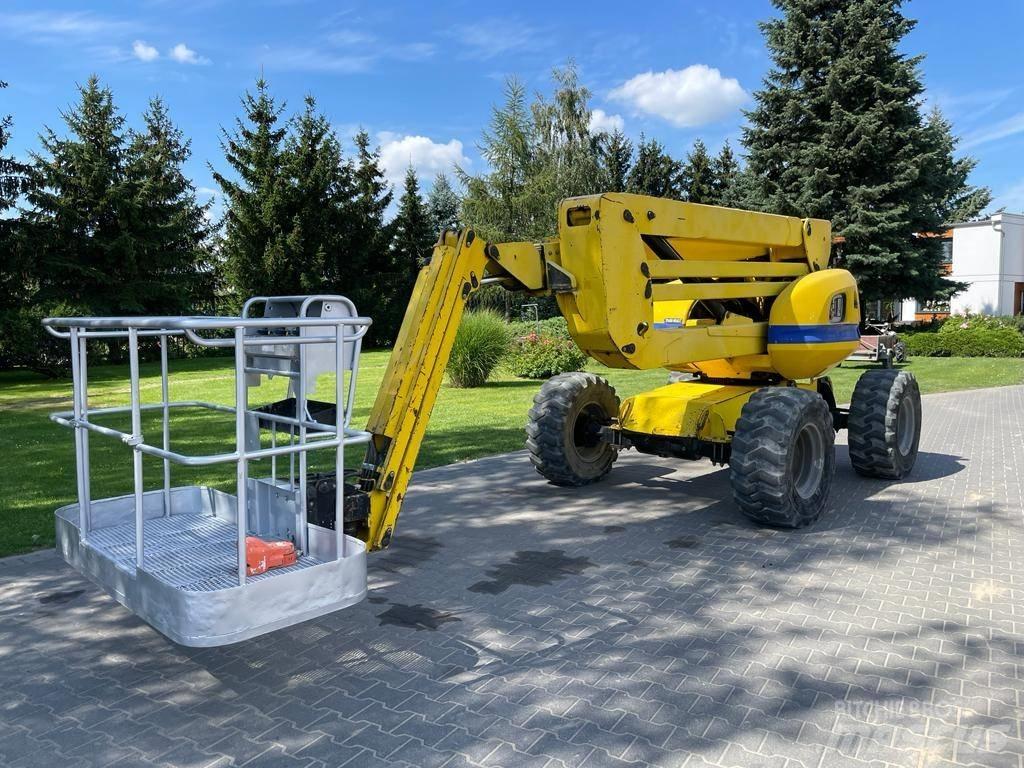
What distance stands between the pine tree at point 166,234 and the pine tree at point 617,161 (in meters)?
Answer: 19.4

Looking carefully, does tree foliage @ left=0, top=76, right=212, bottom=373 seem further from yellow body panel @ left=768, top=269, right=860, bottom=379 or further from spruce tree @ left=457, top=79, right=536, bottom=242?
yellow body panel @ left=768, top=269, right=860, bottom=379

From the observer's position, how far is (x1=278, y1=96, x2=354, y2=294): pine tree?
30.1m

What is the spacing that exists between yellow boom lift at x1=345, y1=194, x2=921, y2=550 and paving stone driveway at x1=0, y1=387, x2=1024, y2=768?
0.72 metres

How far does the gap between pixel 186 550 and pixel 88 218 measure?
28477 mm

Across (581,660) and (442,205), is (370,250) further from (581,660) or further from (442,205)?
(581,660)

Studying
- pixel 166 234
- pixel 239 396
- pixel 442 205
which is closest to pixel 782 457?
pixel 239 396

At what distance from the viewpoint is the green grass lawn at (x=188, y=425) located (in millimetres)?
7773

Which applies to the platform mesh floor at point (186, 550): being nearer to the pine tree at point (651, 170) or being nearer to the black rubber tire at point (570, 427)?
the black rubber tire at point (570, 427)

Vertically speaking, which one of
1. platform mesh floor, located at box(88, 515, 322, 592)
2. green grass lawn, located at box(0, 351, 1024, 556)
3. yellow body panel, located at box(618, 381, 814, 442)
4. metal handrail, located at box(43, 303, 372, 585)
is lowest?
green grass lawn, located at box(0, 351, 1024, 556)

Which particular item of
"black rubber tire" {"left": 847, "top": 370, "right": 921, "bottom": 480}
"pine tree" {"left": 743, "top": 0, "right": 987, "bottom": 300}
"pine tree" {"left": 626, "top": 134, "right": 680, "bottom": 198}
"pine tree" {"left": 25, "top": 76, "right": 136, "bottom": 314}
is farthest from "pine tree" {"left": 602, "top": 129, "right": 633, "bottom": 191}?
"black rubber tire" {"left": 847, "top": 370, "right": 921, "bottom": 480}

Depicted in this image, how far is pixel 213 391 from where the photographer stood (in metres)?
17.0

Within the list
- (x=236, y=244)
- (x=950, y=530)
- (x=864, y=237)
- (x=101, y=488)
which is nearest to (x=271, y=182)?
(x=236, y=244)

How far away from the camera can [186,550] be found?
422 centimetres

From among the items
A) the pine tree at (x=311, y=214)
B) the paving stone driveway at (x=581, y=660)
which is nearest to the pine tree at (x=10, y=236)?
the pine tree at (x=311, y=214)
